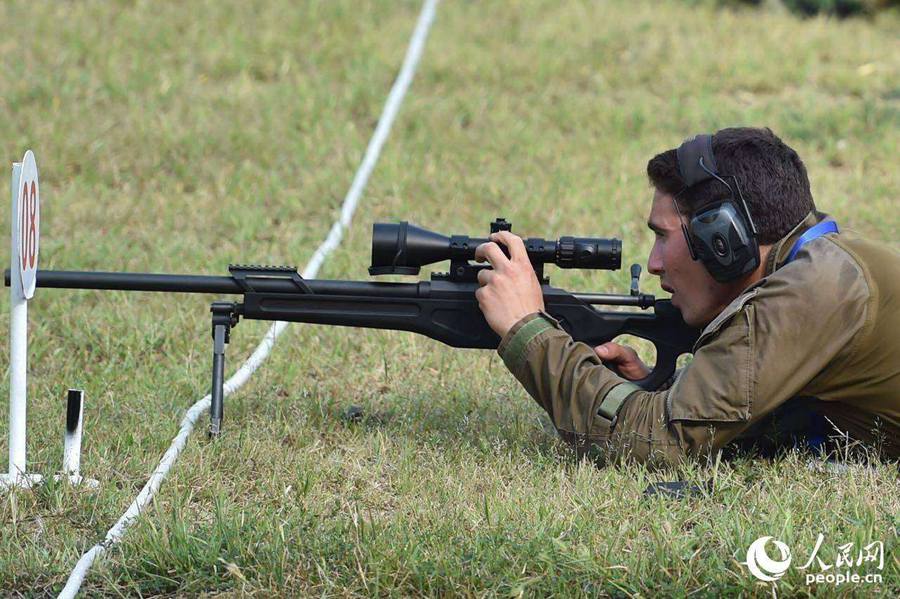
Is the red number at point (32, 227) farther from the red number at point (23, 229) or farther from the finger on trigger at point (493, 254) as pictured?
the finger on trigger at point (493, 254)

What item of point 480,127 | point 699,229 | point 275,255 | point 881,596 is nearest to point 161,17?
point 480,127

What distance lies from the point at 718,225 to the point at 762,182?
22 centimetres

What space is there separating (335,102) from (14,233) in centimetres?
619

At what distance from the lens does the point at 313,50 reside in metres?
11.0

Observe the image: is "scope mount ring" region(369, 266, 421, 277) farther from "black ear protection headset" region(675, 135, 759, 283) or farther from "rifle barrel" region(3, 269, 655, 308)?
"black ear protection headset" region(675, 135, 759, 283)

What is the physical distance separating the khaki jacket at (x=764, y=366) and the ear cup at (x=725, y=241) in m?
0.11

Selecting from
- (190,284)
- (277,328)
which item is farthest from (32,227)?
(277,328)

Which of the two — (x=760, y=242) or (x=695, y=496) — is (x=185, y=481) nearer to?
(x=695, y=496)

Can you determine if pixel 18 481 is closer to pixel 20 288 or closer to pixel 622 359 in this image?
pixel 20 288

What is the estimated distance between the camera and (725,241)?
411 centimetres

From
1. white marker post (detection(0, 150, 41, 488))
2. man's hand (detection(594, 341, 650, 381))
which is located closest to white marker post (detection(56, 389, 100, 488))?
white marker post (detection(0, 150, 41, 488))

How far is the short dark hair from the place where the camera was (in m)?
4.12

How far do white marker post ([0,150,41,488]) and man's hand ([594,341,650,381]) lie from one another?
7.13 feet

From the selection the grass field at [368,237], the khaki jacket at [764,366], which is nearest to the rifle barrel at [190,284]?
the khaki jacket at [764,366]
